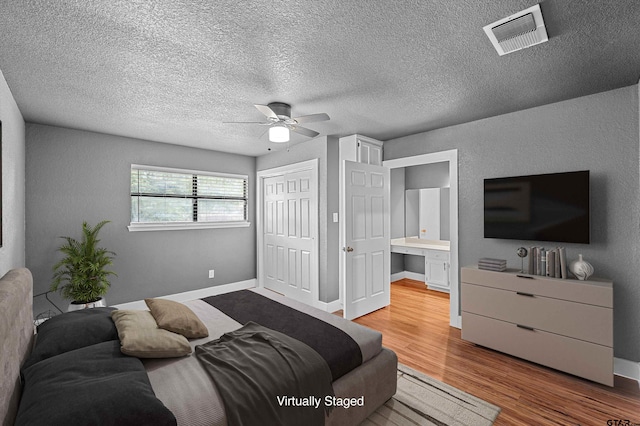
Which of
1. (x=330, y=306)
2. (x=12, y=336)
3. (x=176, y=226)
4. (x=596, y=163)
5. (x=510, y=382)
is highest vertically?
(x=596, y=163)

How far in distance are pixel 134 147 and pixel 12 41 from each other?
2379 mm

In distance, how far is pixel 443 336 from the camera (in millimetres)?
3219

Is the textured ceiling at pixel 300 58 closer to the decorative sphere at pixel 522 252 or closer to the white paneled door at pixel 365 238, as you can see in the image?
the white paneled door at pixel 365 238

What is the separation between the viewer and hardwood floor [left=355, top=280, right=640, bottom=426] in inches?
78.2

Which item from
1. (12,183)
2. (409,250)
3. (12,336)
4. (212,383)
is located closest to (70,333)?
(12,336)

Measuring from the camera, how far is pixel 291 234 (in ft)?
15.3

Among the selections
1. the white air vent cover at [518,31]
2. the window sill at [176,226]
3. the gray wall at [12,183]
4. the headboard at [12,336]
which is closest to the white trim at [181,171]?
the window sill at [176,226]

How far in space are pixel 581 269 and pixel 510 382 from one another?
1146 mm

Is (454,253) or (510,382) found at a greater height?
(454,253)

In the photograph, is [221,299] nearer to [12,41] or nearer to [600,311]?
[12,41]

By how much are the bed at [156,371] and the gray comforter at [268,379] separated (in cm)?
3

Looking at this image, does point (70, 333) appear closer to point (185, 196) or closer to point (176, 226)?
point (176, 226)

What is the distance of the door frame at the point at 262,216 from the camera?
162 inches

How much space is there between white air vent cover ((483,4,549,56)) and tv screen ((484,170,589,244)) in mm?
1499
